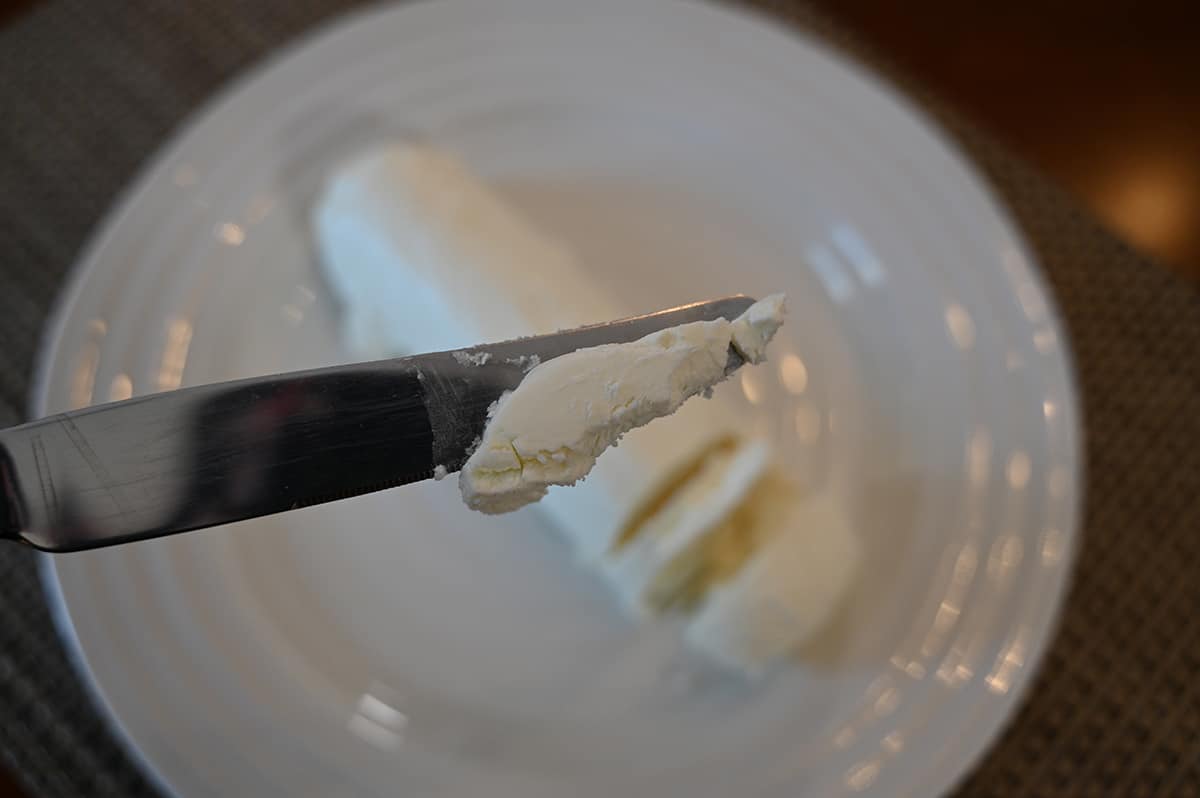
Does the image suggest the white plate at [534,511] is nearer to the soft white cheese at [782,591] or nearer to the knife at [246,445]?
the soft white cheese at [782,591]

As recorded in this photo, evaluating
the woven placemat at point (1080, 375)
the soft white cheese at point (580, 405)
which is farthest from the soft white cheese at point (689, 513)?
the woven placemat at point (1080, 375)

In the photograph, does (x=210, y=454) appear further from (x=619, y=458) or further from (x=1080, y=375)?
(x=1080, y=375)

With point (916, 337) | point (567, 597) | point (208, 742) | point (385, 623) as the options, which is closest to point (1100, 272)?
point (916, 337)

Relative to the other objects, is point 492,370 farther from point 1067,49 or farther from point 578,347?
point 1067,49

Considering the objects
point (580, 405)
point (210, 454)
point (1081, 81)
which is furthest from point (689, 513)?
point (1081, 81)

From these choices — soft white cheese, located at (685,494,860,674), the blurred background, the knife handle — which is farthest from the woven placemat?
the knife handle

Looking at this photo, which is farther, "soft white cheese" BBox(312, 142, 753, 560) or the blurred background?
the blurred background

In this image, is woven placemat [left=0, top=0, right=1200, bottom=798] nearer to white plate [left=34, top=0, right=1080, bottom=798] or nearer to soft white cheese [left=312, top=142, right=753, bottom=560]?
white plate [left=34, top=0, right=1080, bottom=798]
